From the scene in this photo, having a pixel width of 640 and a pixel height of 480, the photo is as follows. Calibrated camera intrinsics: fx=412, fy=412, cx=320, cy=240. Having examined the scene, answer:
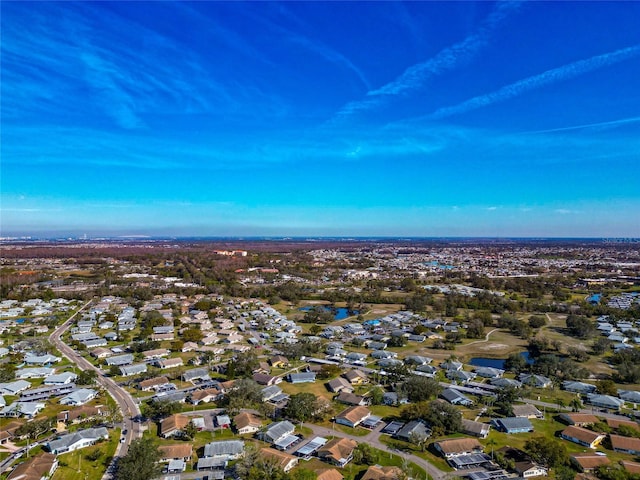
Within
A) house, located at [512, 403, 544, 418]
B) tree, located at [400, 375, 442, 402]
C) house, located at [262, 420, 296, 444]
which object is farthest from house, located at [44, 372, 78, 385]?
house, located at [512, 403, 544, 418]

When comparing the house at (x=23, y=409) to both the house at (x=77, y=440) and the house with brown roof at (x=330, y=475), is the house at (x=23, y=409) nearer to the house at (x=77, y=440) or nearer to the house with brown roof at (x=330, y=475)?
the house at (x=77, y=440)

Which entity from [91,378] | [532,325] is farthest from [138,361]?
[532,325]

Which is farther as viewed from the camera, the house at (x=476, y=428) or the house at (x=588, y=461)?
Result: the house at (x=476, y=428)

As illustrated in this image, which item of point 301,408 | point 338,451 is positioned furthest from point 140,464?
point 301,408

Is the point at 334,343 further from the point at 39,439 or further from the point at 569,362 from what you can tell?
the point at 39,439

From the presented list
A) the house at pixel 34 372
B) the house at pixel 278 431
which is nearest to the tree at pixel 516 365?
the house at pixel 278 431

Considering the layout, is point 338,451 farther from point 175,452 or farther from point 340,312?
point 340,312
